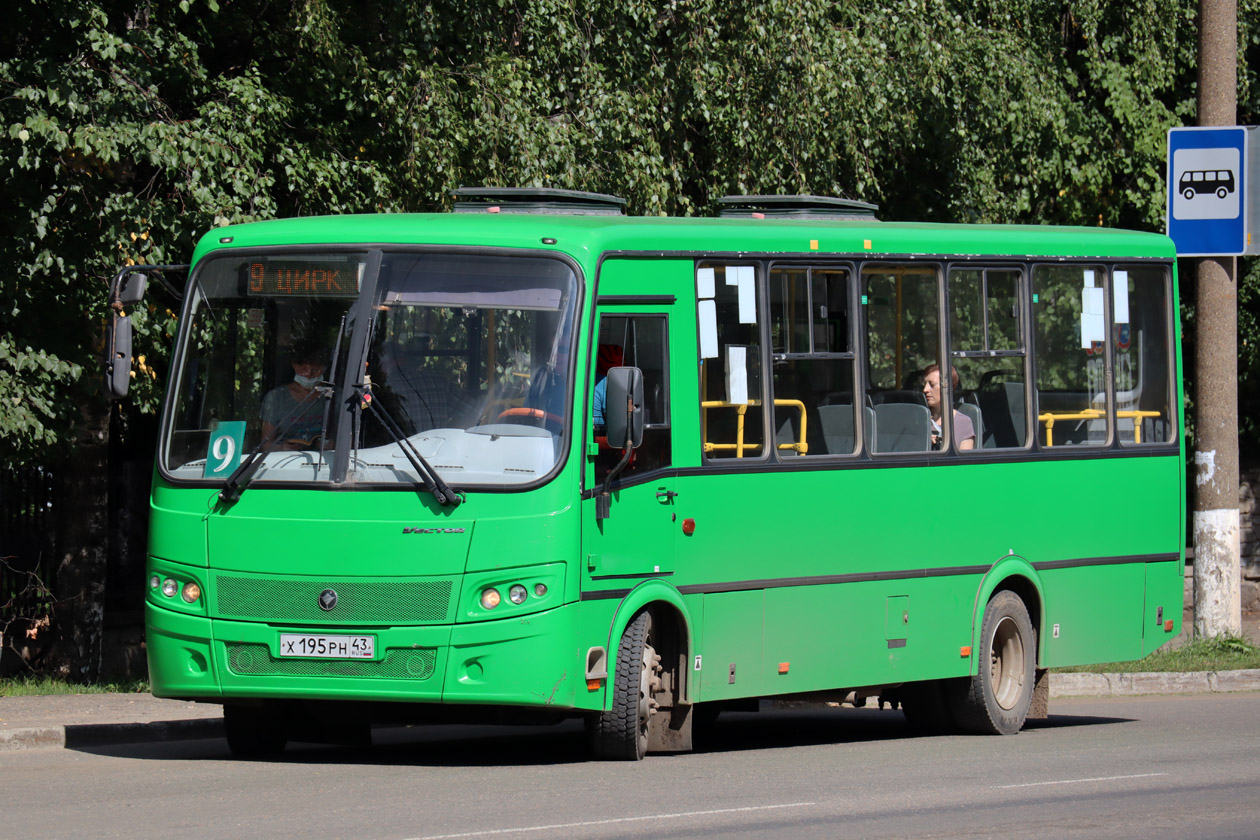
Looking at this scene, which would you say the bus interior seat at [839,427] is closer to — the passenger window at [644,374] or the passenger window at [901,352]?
the passenger window at [901,352]

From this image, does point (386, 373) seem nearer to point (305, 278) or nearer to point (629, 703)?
point (305, 278)

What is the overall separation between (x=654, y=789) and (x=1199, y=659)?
31.6 feet

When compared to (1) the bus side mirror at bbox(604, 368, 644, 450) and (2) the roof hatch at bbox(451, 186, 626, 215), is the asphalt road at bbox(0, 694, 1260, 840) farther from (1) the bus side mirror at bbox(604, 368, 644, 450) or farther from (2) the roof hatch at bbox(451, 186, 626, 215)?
(2) the roof hatch at bbox(451, 186, 626, 215)

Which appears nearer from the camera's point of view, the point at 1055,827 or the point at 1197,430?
the point at 1055,827

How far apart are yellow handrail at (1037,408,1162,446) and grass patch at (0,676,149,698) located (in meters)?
6.80

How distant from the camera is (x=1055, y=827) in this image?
8797 millimetres

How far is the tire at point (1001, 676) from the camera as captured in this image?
13562 mm

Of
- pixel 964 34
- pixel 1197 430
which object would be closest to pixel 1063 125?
pixel 964 34

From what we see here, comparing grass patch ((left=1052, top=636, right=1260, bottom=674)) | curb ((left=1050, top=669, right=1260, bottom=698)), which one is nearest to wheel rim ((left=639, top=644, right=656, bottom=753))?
curb ((left=1050, top=669, right=1260, bottom=698))

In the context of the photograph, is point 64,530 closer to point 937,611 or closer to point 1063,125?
point 937,611

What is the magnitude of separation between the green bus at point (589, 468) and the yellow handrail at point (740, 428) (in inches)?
0.8

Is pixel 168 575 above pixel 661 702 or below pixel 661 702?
above

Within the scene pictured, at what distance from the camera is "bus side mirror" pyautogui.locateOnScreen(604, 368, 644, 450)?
10.4m

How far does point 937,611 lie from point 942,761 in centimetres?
167
